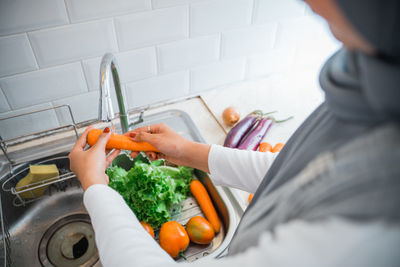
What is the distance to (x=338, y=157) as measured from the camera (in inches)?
11.0

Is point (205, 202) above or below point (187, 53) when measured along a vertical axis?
below

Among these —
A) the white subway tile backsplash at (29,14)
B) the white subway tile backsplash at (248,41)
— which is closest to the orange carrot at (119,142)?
the white subway tile backsplash at (29,14)

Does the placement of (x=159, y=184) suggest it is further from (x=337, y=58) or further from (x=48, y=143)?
(x=337, y=58)

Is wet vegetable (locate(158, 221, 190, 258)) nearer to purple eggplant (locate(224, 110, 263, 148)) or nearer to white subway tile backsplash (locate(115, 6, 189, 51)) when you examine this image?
purple eggplant (locate(224, 110, 263, 148))

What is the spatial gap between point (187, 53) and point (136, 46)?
0.63 ft

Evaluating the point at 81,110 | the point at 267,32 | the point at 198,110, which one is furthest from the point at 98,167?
the point at 267,32

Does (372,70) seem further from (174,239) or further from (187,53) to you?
(187,53)

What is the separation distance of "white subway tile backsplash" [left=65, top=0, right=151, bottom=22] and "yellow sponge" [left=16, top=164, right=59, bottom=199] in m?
0.43

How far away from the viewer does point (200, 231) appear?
0.75 metres

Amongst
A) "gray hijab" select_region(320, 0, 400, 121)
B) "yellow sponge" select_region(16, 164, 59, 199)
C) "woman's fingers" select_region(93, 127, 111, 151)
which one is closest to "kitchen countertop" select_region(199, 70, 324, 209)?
"woman's fingers" select_region(93, 127, 111, 151)

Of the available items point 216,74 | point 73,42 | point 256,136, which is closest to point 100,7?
point 73,42

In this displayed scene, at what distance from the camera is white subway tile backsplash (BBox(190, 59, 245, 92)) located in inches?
43.6

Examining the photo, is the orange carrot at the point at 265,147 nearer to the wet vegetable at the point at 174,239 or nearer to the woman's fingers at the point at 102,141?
the wet vegetable at the point at 174,239

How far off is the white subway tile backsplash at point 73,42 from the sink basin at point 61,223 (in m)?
0.28
